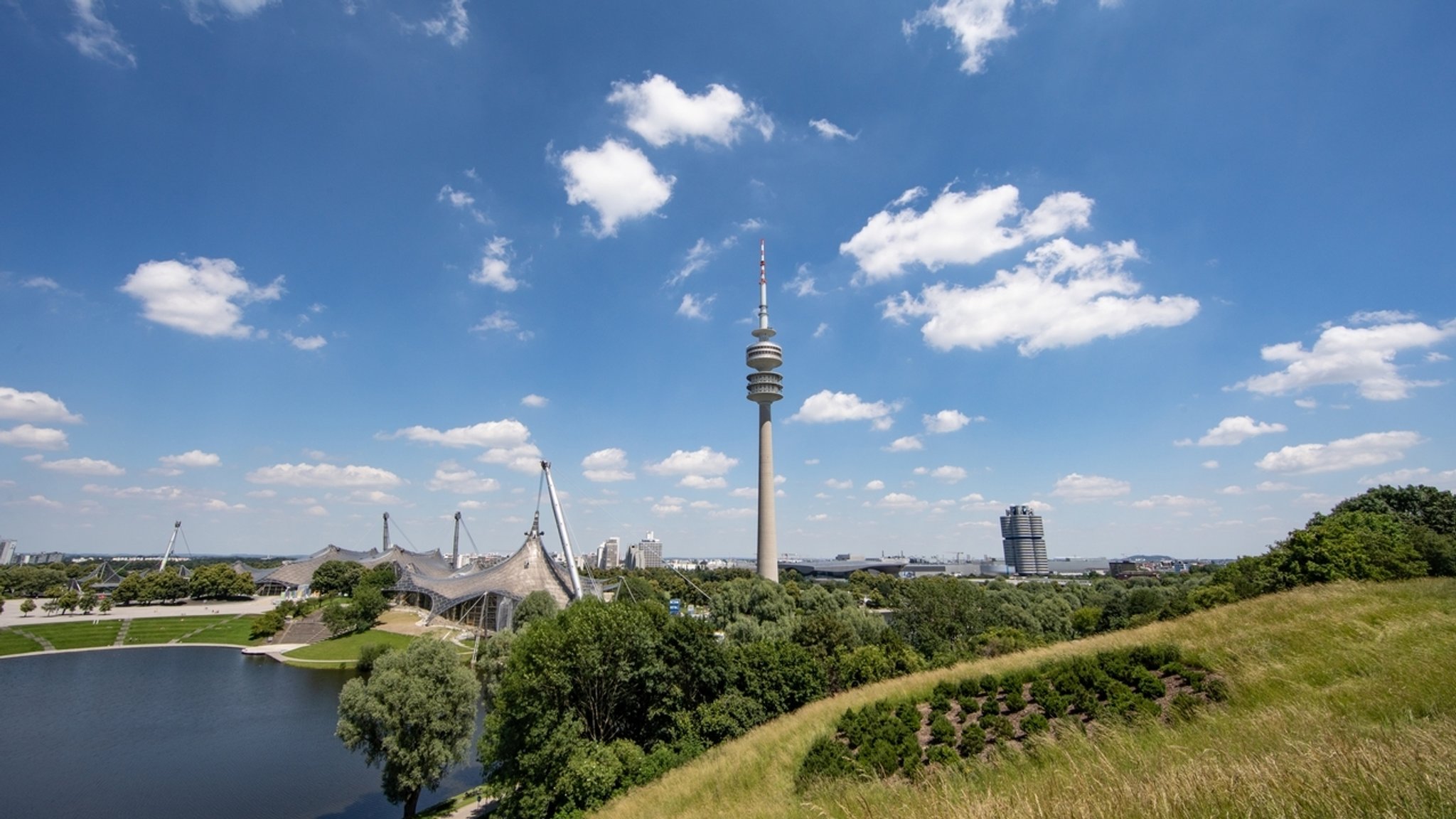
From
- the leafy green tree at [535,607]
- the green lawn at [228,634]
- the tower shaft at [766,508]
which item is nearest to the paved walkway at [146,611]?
the green lawn at [228,634]

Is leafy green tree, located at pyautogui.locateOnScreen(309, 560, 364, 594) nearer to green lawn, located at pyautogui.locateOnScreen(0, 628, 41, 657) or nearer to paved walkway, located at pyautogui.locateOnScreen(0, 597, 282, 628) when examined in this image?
paved walkway, located at pyautogui.locateOnScreen(0, 597, 282, 628)

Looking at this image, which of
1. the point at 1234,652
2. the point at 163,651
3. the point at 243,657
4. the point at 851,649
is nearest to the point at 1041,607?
the point at 851,649

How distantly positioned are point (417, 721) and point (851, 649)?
94.7ft

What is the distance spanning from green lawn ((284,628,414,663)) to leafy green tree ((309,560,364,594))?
46.6m

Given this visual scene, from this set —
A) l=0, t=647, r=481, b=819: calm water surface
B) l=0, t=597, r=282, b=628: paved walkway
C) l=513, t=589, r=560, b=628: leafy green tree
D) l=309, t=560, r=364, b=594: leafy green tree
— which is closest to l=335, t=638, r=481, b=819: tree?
l=0, t=647, r=481, b=819: calm water surface

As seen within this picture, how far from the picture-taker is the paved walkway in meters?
93.0

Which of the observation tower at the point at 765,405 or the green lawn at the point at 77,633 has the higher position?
the observation tower at the point at 765,405

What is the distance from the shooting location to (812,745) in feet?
55.5

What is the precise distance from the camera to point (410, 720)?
A: 28.7 metres

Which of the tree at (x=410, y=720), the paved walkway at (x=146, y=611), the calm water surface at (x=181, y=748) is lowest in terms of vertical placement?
the calm water surface at (x=181, y=748)

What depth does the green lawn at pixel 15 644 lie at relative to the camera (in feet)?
238

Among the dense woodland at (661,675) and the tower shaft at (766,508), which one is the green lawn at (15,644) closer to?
the dense woodland at (661,675)

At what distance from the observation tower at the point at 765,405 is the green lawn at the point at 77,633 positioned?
90.4 m

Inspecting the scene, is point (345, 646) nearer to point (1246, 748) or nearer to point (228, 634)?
point (228, 634)
